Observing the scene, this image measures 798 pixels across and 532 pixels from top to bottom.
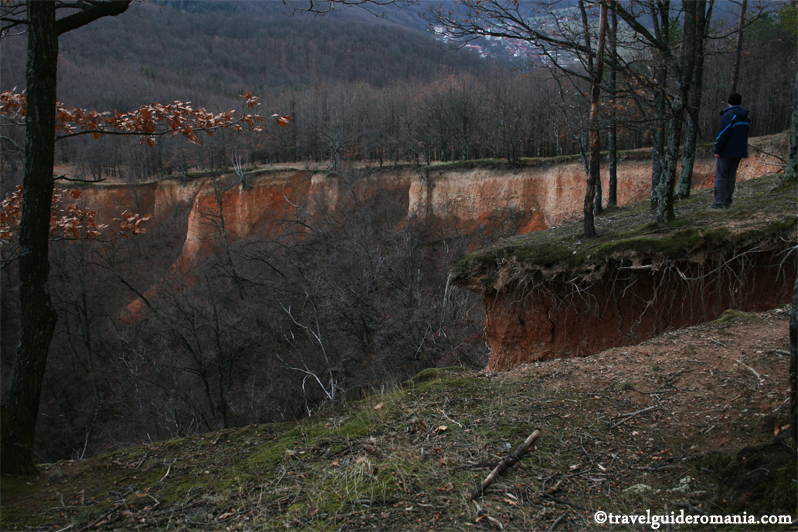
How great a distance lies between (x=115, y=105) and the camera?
6103cm

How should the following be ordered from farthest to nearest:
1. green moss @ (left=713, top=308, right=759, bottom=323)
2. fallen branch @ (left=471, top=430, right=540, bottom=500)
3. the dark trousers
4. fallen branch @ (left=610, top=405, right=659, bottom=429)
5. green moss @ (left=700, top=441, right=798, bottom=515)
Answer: the dark trousers → green moss @ (left=713, top=308, right=759, bottom=323) → fallen branch @ (left=610, top=405, right=659, bottom=429) → fallen branch @ (left=471, top=430, right=540, bottom=500) → green moss @ (left=700, top=441, right=798, bottom=515)

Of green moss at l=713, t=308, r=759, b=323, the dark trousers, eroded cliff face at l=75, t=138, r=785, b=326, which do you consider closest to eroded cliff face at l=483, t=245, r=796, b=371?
green moss at l=713, t=308, r=759, b=323

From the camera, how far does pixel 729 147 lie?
7.39m

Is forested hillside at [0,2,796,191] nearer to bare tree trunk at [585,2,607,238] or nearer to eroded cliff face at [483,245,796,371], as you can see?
bare tree trunk at [585,2,607,238]

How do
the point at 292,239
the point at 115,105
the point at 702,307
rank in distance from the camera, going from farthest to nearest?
the point at 115,105 < the point at 292,239 < the point at 702,307

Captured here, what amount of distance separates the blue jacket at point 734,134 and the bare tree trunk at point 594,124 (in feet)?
6.01

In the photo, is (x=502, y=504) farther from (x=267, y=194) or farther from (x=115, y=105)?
(x=115, y=105)

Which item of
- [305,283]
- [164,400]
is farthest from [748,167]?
[164,400]

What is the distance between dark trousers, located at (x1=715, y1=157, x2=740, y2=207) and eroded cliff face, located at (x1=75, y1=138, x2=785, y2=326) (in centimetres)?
1455

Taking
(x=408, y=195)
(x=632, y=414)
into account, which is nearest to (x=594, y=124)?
(x=632, y=414)

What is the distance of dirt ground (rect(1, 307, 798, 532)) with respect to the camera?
9.12 feet

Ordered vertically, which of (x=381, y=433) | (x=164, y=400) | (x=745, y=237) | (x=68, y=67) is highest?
(x=68, y=67)

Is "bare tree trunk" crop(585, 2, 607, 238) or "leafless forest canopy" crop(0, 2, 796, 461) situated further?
"leafless forest canopy" crop(0, 2, 796, 461)

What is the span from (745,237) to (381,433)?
5521 millimetres
